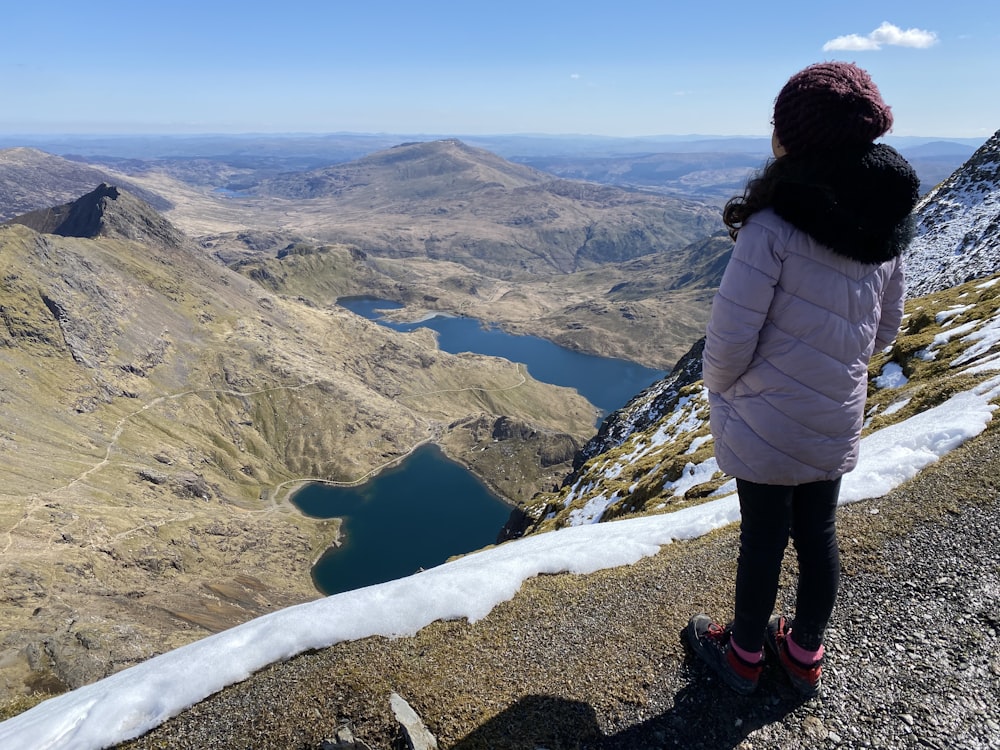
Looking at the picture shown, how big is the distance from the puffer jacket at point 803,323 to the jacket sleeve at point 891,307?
3 cm

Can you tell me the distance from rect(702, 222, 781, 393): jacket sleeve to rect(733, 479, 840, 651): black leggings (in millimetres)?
1437

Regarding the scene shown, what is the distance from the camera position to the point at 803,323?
4.88 meters

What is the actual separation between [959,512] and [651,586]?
203 inches

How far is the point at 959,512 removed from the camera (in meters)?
9.02

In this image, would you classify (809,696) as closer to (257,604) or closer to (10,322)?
(257,604)

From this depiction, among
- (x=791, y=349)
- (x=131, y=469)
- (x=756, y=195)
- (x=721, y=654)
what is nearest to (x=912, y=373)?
(x=721, y=654)

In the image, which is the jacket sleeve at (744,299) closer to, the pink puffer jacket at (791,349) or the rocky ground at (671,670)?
the pink puffer jacket at (791,349)

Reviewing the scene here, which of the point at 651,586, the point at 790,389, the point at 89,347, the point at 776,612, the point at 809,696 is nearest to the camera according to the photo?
the point at 790,389

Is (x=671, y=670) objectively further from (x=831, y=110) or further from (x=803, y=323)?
(x=831, y=110)

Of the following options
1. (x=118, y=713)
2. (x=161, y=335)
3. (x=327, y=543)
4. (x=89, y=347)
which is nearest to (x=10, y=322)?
(x=89, y=347)

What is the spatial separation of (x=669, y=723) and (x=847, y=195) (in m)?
6.02

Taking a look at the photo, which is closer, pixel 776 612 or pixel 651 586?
pixel 776 612

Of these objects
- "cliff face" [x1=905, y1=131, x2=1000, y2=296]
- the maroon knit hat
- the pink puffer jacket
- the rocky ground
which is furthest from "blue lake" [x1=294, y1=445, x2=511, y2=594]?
the maroon knit hat

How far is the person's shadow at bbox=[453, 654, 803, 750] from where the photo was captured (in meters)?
6.29
